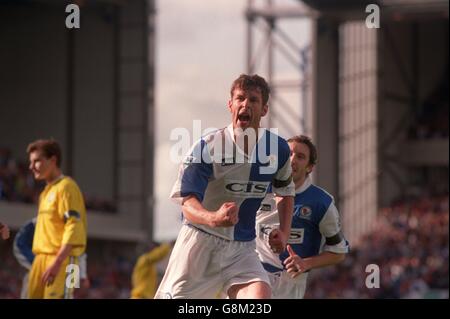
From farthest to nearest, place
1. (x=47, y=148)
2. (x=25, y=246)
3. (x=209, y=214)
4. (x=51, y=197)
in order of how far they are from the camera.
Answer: (x=25, y=246) → (x=51, y=197) → (x=47, y=148) → (x=209, y=214)

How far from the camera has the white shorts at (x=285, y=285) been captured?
1155cm

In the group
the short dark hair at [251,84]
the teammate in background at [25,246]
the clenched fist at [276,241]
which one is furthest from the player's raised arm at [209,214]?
the teammate in background at [25,246]

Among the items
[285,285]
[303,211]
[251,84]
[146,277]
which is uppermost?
[251,84]

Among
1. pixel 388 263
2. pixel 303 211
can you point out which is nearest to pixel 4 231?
pixel 303 211

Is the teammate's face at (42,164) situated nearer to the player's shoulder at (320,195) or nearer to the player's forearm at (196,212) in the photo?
the player's shoulder at (320,195)

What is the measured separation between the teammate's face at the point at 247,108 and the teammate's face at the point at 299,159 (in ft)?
7.15

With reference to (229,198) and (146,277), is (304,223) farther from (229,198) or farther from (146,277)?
(146,277)

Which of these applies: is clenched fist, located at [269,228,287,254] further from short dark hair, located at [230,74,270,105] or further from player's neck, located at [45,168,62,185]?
player's neck, located at [45,168,62,185]

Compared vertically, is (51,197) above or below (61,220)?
above

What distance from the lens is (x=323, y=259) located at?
1113 centimetres

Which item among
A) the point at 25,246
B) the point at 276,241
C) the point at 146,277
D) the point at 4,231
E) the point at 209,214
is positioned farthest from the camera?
the point at 146,277

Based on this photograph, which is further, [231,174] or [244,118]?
[231,174]

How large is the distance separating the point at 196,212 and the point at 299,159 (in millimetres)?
2596
